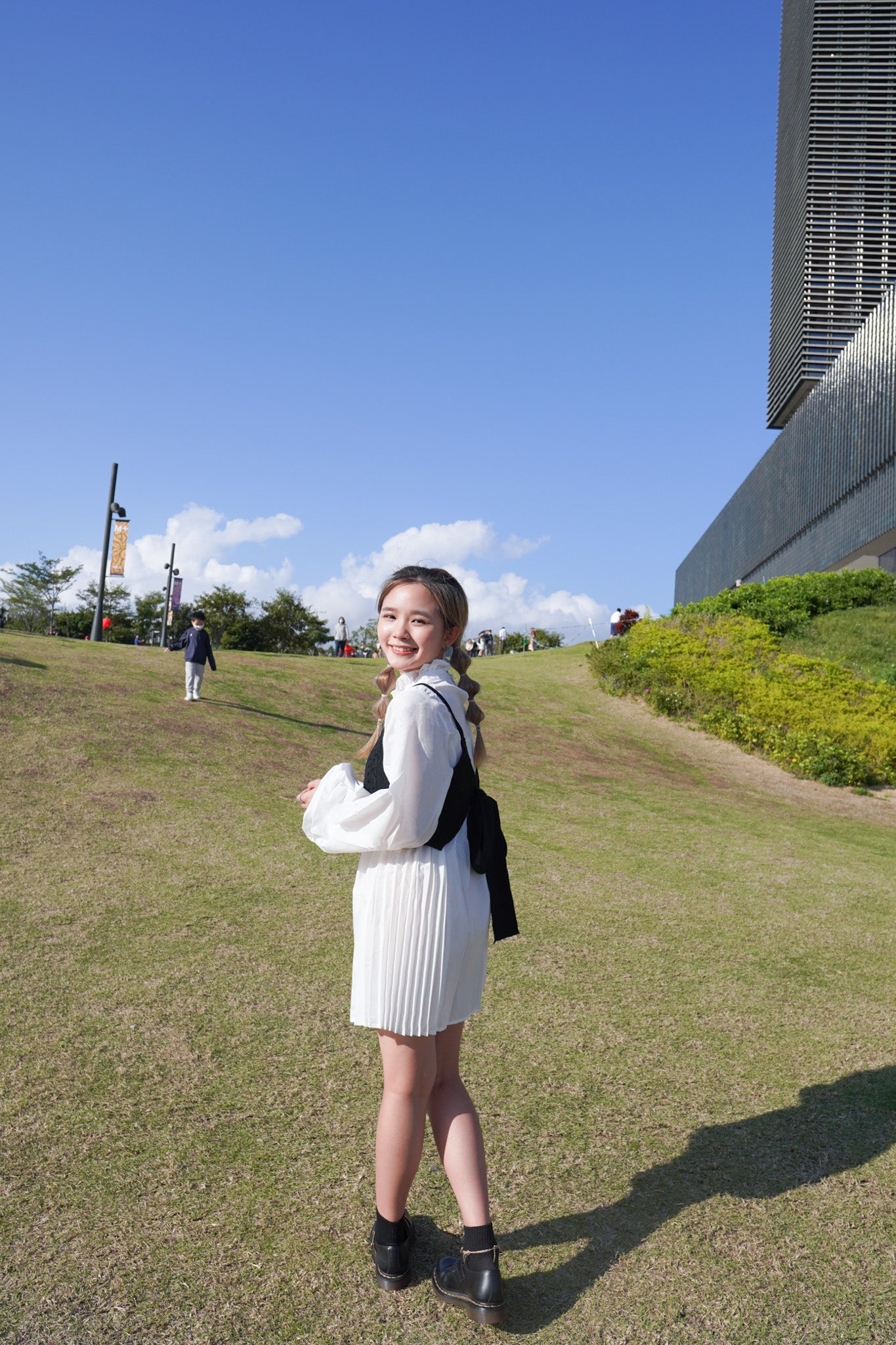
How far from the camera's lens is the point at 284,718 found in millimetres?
13250

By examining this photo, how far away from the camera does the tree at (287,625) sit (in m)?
49.1

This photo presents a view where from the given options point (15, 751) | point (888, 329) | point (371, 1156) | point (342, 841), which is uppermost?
point (888, 329)

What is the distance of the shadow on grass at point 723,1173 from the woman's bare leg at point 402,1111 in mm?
453

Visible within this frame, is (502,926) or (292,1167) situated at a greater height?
(502,926)

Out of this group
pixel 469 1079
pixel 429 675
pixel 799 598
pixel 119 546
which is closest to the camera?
pixel 429 675

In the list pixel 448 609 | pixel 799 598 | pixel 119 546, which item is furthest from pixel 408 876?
pixel 119 546

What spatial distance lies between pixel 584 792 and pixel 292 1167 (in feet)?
28.6

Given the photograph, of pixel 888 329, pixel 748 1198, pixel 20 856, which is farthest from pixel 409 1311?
pixel 888 329

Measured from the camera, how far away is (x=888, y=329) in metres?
32.8

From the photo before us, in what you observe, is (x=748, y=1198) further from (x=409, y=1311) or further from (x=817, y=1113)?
(x=409, y=1311)

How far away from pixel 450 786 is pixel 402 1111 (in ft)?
2.76

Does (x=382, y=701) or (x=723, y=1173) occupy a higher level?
(x=382, y=701)

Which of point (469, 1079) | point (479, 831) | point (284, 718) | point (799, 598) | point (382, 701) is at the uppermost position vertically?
point (799, 598)

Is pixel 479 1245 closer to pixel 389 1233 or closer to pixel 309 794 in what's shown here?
pixel 389 1233
